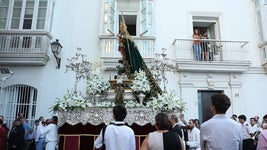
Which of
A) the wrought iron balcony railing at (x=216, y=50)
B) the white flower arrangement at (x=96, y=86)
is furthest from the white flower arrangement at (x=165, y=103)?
the wrought iron balcony railing at (x=216, y=50)

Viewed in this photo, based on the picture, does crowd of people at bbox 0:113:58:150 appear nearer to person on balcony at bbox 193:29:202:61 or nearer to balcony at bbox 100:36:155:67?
balcony at bbox 100:36:155:67

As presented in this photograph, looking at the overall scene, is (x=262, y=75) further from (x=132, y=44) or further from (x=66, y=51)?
(x=66, y=51)

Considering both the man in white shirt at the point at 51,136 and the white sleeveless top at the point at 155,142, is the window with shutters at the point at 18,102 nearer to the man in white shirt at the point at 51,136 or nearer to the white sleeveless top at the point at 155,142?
the man in white shirt at the point at 51,136

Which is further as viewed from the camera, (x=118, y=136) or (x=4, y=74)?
(x=4, y=74)

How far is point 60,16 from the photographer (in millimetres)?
11117

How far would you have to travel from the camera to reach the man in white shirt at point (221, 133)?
2.60 m

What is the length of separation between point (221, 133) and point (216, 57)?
921cm

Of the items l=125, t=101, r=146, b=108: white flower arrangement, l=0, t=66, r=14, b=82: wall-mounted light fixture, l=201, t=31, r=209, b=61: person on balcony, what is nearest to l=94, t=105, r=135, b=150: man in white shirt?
l=125, t=101, r=146, b=108: white flower arrangement

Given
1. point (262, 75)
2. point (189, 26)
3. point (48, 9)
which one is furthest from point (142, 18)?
point (262, 75)

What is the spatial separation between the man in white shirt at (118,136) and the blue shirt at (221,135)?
1046 millimetres

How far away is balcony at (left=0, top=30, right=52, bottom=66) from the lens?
998 centimetres

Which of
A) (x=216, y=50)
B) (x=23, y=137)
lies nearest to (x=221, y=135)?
(x=23, y=137)

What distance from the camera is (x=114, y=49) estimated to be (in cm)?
1053

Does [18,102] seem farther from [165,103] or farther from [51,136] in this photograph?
[165,103]
